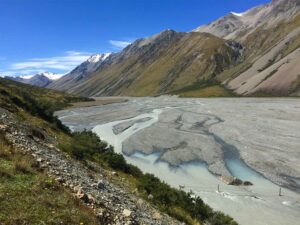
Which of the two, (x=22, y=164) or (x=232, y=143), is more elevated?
(x=22, y=164)

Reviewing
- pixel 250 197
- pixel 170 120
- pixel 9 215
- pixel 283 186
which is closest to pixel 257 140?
pixel 283 186

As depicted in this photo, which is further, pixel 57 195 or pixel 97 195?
pixel 97 195

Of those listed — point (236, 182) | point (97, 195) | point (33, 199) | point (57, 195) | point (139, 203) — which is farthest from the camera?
point (236, 182)

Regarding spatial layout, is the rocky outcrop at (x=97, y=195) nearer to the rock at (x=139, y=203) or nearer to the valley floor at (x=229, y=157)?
the rock at (x=139, y=203)

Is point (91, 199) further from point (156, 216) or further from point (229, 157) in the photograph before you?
point (229, 157)

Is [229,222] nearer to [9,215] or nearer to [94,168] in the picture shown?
[94,168]

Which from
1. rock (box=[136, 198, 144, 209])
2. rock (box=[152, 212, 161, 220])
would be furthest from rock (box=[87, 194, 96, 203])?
rock (box=[136, 198, 144, 209])

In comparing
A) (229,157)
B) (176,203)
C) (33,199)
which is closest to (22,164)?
(33,199)

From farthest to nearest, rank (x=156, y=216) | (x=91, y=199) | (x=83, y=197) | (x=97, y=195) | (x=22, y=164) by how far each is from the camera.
→ (x=156, y=216), (x=97, y=195), (x=22, y=164), (x=91, y=199), (x=83, y=197)
